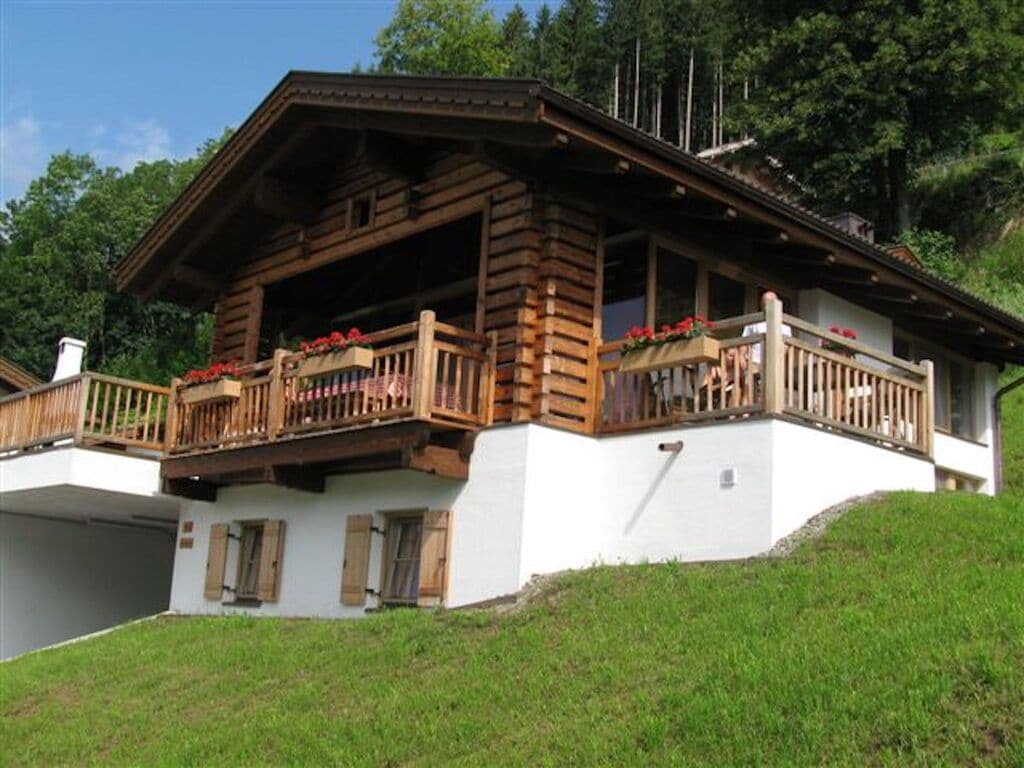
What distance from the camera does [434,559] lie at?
13.1m

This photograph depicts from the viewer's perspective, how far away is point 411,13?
59.6 metres

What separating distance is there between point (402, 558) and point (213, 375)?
4148mm

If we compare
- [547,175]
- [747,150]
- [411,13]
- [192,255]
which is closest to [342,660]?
[547,175]

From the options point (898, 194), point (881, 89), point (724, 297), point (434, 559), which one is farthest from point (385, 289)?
point (898, 194)

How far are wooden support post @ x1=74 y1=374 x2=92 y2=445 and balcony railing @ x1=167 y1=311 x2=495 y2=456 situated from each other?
58.1 inches

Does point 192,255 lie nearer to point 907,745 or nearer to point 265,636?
point 265,636

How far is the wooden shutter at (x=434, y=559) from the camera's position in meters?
13.0

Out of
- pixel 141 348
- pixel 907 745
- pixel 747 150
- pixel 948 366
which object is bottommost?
pixel 907 745

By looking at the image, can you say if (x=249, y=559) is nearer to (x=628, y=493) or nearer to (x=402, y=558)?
(x=402, y=558)

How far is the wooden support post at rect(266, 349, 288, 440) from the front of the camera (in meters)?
14.6

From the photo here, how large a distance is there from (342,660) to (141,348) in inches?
1834

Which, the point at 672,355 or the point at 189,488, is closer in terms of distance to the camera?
the point at 672,355

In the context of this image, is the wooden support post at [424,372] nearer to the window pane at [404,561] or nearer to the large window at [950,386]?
the window pane at [404,561]

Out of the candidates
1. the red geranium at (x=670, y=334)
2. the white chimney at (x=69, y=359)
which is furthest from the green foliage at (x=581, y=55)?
the red geranium at (x=670, y=334)
